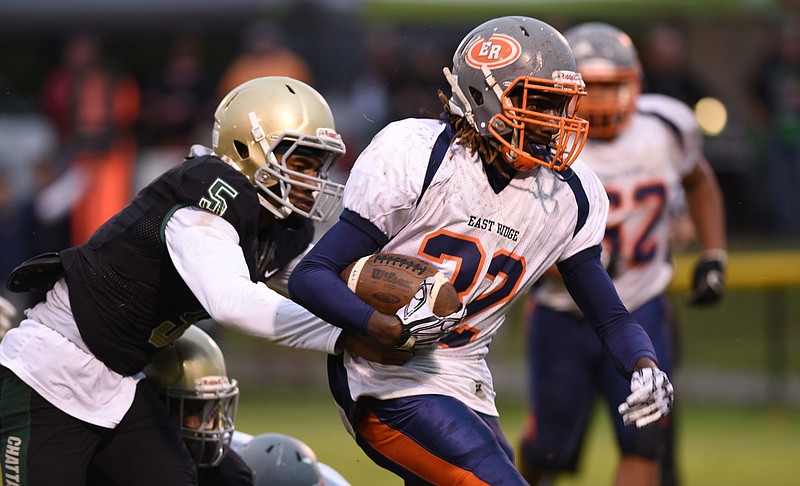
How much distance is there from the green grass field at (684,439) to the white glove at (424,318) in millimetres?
2985

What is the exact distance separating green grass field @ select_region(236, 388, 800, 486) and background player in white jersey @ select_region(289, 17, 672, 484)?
2626mm

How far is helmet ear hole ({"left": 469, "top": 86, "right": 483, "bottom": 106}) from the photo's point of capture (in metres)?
4.20

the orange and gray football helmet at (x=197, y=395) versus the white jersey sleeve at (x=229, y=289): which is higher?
the white jersey sleeve at (x=229, y=289)

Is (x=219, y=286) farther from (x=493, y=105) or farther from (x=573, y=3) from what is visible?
(x=573, y=3)

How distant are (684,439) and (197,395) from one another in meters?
4.87

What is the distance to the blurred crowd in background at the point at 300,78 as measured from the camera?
445 inches

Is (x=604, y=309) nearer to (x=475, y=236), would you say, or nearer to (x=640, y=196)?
(x=475, y=236)

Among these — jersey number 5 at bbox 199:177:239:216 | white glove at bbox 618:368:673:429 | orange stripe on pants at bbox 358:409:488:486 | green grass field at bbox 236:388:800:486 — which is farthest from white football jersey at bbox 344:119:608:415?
green grass field at bbox 236:388:800:486

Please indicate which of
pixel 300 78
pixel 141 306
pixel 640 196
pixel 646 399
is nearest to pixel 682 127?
pixel 640 196

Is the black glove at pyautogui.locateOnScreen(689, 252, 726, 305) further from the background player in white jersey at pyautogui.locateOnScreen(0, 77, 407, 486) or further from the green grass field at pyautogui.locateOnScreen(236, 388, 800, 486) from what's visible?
the background player in white jersey at pyautogui.locateOnScreen(0, 77, 407, 486)

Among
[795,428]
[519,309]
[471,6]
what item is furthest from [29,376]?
[471,6]

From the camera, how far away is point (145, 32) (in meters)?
13.4

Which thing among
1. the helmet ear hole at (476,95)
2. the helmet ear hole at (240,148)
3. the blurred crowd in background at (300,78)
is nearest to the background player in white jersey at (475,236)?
the helmet ear hole at (476,95)

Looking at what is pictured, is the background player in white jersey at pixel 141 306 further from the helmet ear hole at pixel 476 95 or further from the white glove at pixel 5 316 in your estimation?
the helmet ear hole at pixel 476 95
